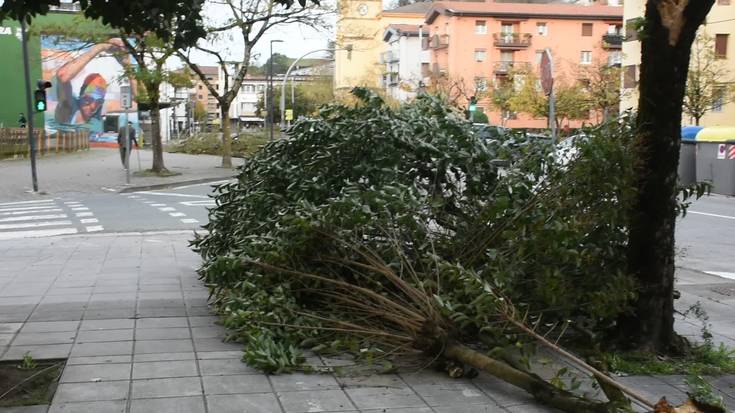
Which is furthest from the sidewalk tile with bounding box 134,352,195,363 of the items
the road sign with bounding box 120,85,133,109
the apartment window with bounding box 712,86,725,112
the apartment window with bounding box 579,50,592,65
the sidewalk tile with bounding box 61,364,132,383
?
the apartment window with bounding box 579,50,592,65

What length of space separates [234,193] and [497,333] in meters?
4.04

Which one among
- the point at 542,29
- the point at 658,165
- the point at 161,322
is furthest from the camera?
the point at 542,29

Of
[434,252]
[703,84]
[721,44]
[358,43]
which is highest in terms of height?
[358,43]

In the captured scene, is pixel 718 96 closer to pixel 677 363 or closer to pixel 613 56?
pixel 613 56

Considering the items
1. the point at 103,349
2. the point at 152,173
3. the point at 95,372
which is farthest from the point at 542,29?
the point at 95,372

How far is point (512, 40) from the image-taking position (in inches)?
2697

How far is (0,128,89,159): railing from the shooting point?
121 ft

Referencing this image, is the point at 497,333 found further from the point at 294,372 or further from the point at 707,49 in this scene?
the point at 707,49

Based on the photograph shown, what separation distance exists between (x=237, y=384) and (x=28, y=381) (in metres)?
1.35

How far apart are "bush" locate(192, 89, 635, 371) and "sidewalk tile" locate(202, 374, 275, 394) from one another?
191mm

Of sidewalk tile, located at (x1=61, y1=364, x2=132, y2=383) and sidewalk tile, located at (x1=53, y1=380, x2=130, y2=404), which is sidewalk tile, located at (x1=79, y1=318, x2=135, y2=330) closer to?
sidewalk tile, located at (x1=61, y1=364, x2=132, y2=383)

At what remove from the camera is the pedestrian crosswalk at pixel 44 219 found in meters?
13.6

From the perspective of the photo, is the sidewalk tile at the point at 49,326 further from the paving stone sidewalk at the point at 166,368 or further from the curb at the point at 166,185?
the curb at the point at 166,185

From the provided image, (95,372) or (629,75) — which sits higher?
(629,75)
